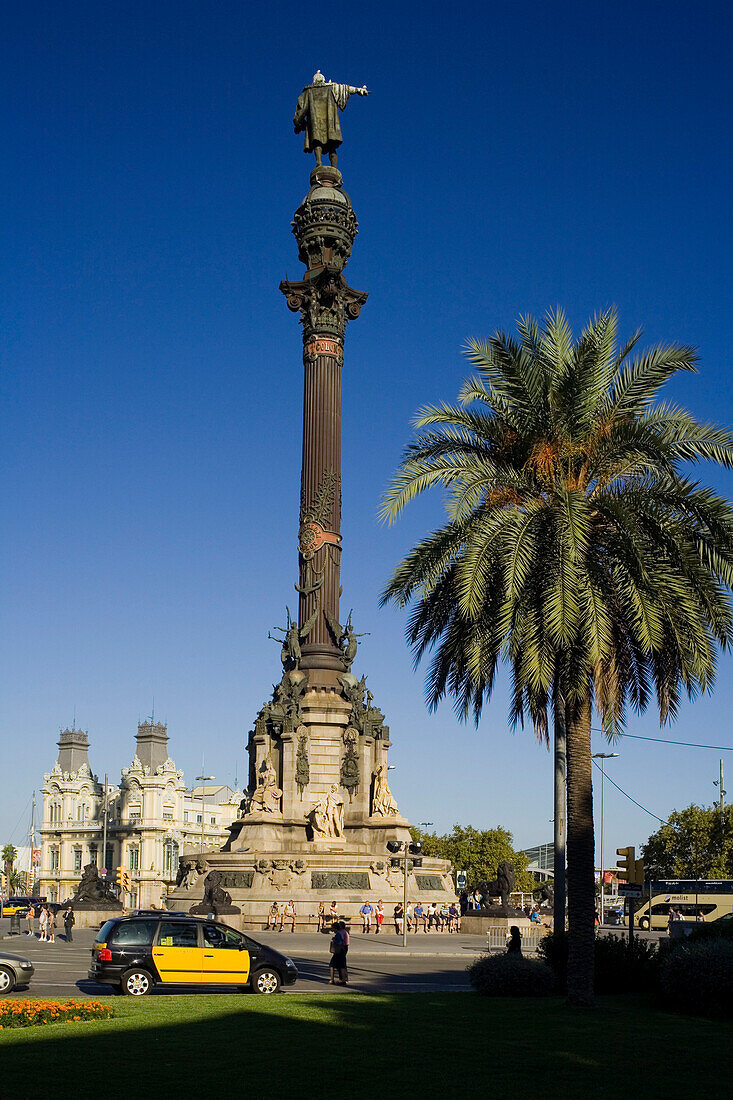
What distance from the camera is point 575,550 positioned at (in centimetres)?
2069

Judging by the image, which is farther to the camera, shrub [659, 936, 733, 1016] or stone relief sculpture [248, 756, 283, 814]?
stone relief sculpture [248, 756, 283, 814]

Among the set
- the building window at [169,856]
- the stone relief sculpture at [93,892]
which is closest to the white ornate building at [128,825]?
the building window at [169,856]

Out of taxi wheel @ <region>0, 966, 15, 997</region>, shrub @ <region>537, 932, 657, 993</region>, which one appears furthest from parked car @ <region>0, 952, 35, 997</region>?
shrub @ <region>537, 932, 657, 993</region>

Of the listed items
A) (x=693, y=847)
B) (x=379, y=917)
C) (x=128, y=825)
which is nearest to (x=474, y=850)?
(x=693, y=847)

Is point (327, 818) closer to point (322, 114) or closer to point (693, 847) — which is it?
point (322, 114)

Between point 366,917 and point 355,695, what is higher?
point 355,695

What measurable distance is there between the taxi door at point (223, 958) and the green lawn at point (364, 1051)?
2.62 meters

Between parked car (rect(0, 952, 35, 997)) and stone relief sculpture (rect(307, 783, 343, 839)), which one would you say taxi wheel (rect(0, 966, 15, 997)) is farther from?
stone relief sculpture (rect(307, 783, 343, 839))

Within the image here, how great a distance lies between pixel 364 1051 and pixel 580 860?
7.45 meters

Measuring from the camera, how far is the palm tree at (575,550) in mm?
20891

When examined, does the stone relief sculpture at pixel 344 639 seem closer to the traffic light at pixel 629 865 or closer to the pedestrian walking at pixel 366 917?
the pedestrian walking at pixel 366 917

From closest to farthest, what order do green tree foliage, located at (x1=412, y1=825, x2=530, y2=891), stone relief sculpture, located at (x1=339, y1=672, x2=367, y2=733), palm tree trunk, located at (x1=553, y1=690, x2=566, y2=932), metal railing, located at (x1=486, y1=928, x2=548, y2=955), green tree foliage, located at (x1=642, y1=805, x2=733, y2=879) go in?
palm tree trunk, located at (x1=553, y1=690, x2=566, y2=932)
metal railing, located at (x1=486, y1=928, x2=548, y2=955)
stone relief sculpture, located at (x1=339, y1=672, x2=367, y2=733)
green tree foliage, located at (x1=642, y1=805, x2=733, y2=879)
green tree foliage, located at (x1=412, y1=825, x2=530, y2=891)

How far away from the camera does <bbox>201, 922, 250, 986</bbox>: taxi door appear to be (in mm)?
23109

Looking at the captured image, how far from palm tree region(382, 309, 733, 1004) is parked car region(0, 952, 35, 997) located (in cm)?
979
